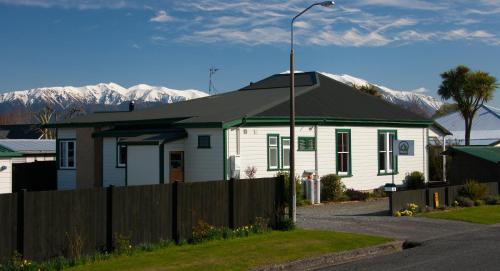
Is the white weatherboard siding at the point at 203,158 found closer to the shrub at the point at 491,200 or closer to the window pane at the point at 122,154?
the window pane at the point at 122,154

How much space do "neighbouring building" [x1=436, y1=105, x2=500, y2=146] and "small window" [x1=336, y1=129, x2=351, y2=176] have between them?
1175 inches

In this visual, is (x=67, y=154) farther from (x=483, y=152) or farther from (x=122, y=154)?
(x=483, y=152)

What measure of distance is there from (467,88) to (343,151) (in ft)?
105

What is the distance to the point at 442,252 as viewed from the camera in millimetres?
16359

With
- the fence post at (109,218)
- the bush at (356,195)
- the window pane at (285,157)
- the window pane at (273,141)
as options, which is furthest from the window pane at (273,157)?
the fence post at (109,218)

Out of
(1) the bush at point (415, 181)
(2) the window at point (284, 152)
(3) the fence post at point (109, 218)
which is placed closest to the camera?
(3) the fence post at point (109, 218)

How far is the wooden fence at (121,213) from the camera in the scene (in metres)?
13.7

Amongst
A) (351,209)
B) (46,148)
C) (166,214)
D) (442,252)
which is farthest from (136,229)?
(46,148)

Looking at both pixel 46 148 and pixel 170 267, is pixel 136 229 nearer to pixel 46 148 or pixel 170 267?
pixel 170 267

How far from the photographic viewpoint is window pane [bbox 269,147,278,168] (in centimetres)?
2869

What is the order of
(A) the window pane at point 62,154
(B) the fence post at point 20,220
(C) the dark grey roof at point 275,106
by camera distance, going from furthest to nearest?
(A) the window pane at point 62,154
(C) the dark grey roof at point 275,106
(B) the fence post at point 20,220

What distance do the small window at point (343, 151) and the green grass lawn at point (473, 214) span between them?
6.79 metres

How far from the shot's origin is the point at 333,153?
31062mm

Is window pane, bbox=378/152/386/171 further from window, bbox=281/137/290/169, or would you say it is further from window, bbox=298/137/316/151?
window, bbox=281/137/290/169
